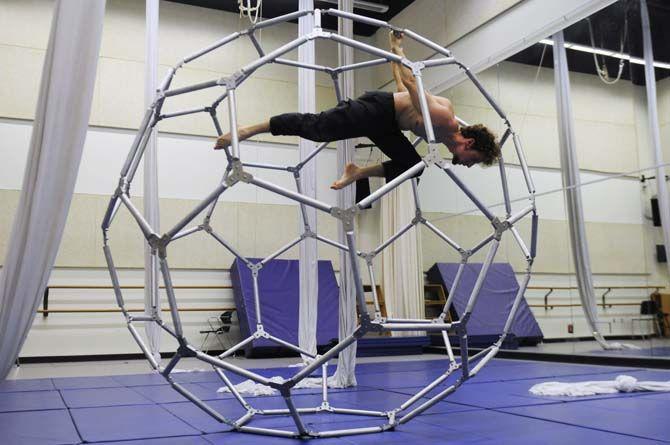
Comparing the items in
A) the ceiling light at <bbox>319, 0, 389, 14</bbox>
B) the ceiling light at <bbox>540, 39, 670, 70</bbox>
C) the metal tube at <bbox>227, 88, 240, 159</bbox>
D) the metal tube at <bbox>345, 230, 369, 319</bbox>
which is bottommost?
the metal tube at <bbox>345, 230, 369, 319</bbox>

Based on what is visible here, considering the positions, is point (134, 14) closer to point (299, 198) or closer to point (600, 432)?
point (299, 198)

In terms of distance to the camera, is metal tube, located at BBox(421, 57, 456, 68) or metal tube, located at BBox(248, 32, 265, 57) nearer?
metal tube, located at BBox(421, 57, 456, 68)

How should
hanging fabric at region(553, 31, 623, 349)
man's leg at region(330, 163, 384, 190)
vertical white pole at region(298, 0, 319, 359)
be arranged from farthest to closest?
1. hanging fabric at region(553, 31, 623, 349)
2. vertical white pole at region(298, 0, 319, 359)
3. man's leg at region(330, 163, 384, 190)

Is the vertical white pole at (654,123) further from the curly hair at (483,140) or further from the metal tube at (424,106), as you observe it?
the metal tube at (424,106)

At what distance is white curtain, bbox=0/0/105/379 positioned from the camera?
460cm

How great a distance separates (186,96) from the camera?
10023 millimetres

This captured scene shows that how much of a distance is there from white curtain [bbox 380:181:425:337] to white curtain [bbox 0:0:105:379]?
19.8 ft

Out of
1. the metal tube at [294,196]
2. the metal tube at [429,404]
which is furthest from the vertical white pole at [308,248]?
the metal tube at [294,196]

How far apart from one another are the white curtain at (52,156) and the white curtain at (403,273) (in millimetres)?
6026

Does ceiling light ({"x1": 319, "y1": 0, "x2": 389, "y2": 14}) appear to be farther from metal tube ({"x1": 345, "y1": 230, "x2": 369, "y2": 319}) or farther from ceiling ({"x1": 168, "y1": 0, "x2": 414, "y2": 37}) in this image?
metal tube ({"x1": 345, "y1": 230, "x2": 369, "y2": 319})

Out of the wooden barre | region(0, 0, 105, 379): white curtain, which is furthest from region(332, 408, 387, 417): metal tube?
the wooden barre

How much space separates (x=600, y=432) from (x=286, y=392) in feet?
5.22

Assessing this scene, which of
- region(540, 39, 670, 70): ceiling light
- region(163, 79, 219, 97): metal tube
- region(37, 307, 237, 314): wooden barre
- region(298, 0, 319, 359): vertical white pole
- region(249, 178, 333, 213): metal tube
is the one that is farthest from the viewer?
region(37, 307, 237, 314): wooden barre

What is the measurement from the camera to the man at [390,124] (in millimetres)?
3031
